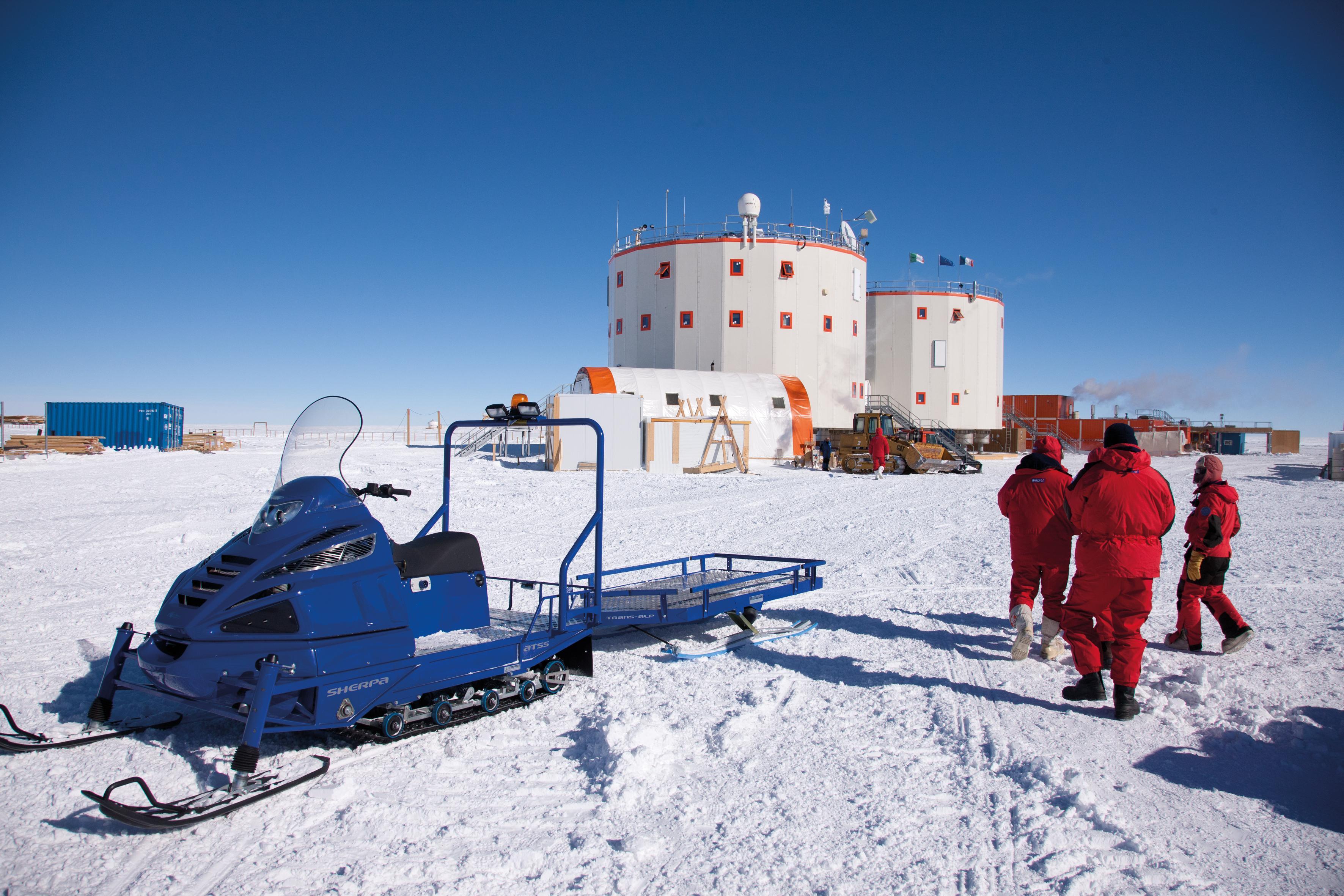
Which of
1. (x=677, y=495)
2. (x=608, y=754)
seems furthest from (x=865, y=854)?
(x=677, y=495)

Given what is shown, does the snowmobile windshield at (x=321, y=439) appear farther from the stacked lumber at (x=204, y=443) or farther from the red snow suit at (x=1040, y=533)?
the stacked lumber at (x=204, y=443)

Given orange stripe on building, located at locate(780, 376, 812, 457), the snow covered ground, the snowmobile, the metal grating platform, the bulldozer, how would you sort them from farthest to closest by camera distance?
orange stripe on building, located at locate(780, 376, 812, 457), the bulldozer, the metal grating platform, the snowmobile, the snow covered ground

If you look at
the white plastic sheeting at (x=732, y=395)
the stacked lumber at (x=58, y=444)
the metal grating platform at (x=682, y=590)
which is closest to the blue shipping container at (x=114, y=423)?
the stacked lumber at (x=58, y=444)

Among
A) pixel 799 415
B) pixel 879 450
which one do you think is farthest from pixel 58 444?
pixel 879 450

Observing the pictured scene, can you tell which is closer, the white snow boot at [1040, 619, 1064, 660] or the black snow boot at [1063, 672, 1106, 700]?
the black snow boot at [1063, 672, 1106, 700]

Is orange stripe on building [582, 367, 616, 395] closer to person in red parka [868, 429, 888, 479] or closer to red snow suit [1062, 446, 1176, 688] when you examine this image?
person in red parka [868, 429, 888, 479]

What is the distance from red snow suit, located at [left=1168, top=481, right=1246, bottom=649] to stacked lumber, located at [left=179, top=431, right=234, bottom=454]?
37018mm

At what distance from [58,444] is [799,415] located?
29089mm

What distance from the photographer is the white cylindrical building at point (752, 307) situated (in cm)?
3478

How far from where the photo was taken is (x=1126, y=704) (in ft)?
14.2

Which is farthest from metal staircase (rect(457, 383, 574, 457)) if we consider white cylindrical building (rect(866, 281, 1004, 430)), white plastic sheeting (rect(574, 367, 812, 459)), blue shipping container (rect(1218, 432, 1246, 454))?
blue shipping container (rect(1218, 432, 1246, 454))

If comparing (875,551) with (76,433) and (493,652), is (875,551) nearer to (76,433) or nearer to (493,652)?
(493,652)

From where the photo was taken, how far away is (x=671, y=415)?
27.5 metres

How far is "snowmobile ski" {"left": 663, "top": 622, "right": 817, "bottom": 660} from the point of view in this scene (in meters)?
5.59
